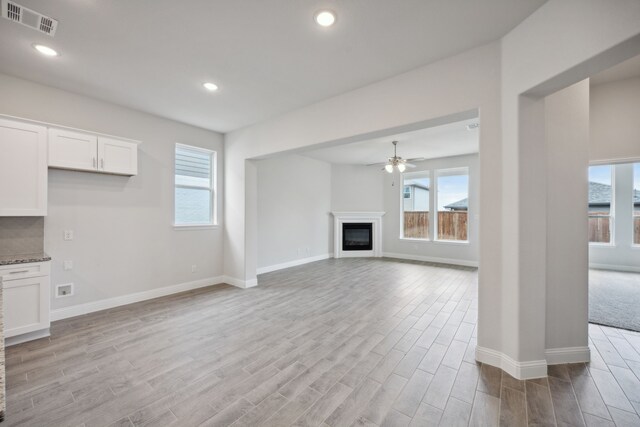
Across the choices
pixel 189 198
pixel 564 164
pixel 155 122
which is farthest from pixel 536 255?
pixel 155 122

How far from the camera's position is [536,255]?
212 centimetres

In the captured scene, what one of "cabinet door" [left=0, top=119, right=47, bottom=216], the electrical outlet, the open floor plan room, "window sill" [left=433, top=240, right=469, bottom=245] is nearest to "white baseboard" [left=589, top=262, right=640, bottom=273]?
the open floor plan room

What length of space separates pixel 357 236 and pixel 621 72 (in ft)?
19.4

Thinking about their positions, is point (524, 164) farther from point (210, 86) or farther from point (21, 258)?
point (21, 258)

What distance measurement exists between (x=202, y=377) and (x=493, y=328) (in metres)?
2.52

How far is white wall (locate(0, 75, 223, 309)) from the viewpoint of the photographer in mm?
3172

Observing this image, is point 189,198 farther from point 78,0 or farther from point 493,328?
point 493,328

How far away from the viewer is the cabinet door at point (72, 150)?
2.98 metres

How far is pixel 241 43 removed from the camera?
235cm

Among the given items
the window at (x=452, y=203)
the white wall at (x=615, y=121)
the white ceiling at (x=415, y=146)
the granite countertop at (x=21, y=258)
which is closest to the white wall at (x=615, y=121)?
the white wall at (x=615, y=121)

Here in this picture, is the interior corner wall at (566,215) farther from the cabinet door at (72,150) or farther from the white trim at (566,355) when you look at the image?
the cabinet door at (72,150)

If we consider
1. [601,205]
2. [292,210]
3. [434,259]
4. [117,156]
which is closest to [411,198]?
[434,259]

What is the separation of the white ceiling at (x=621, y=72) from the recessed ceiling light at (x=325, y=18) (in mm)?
3503

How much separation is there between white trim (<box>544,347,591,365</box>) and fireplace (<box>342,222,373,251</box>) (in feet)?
18.5
